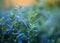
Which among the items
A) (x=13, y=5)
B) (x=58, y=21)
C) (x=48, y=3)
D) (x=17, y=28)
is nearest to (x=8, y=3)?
(x=13, y=5)

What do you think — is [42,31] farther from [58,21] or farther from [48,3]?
[48,3]

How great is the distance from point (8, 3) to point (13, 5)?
0.25ft

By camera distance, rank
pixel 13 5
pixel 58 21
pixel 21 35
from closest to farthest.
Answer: pixel 21 35
pixel 58 21
pixel 13 5

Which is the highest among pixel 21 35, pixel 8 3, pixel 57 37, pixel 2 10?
pixel 8 3

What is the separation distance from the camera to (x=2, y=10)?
176 centimetres

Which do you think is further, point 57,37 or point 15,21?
point 57,37

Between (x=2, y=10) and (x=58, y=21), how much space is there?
539 mm

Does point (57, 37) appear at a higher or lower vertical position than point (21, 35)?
higher

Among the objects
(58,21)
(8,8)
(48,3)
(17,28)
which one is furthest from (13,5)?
(17,28)

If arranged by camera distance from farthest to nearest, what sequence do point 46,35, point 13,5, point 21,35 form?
point 13,5 → point 46,35 → point 21,35

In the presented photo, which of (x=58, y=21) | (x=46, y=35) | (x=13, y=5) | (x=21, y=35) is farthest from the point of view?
(x=13, y=5)

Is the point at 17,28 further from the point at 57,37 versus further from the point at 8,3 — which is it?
the point at 8,3

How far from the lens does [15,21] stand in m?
1.24

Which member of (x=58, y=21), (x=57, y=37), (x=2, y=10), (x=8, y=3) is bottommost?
(x=57, y=37)
